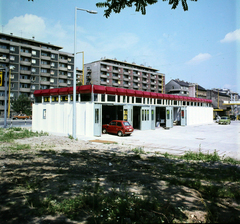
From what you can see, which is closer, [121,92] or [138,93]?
[121,92]

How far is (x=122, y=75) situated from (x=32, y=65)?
133 feet

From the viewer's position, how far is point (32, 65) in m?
67.1

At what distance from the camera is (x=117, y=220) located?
11.2ft

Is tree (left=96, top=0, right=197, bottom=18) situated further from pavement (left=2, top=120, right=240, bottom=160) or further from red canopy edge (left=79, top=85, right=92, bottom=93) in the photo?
red canopy edge (left=79, top=85, right=92, bottom=93)

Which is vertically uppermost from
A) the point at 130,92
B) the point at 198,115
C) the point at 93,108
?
the point at 130,92

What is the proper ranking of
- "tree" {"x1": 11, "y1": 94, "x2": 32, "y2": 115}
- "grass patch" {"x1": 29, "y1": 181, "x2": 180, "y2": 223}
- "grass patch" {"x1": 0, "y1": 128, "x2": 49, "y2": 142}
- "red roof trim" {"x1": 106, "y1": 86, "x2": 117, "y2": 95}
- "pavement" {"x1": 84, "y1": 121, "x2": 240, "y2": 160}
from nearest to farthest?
"grass patch" {"x1": 29, "y1": 181, "x2": 180, "y2": 223} < "pavement" {"x1": 84, "y1": 121, "x2": 240, "y2": 160} < "grass patch" {"x1": 0, "y1": 128, "x2": 49, "y2": 142} < "red roof trim" {"x1": 106, "y1": 86, "x2": 117, "y2": 95} < "tree" {"x1": 11, "y1": 94, "x2": 32, "y2": 115}

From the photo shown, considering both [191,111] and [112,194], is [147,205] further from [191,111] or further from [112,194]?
[191,111]

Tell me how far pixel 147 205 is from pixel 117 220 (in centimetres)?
86

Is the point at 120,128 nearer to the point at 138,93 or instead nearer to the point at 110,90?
the point at 110,90

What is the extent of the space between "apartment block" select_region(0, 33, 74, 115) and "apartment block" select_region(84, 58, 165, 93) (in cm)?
1108

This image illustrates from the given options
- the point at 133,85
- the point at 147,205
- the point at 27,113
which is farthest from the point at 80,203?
the point at 133,85

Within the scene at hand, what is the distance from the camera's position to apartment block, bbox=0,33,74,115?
62625 millimetres

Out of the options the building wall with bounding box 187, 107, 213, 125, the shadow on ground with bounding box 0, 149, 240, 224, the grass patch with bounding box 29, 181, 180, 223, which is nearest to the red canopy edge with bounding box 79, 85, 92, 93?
the shadow on ground with bounding box 0, 149, 240, 224

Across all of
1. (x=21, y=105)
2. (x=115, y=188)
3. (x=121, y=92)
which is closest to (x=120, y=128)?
(x=121, y=92)
